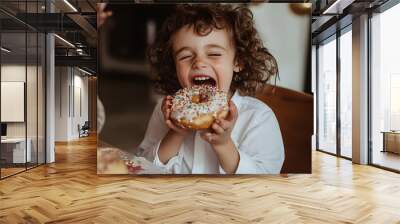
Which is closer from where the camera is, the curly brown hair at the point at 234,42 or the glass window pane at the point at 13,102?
the curly brown hair at the point at 234,42

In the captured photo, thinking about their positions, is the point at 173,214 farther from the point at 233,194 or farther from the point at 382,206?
the point at 382,206

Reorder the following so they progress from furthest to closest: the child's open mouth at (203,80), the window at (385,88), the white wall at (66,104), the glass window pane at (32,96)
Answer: the white wall at (66,104) → the glass window pane at (32,96) → the window at (385,88) → the child's open mouth at (203,80)

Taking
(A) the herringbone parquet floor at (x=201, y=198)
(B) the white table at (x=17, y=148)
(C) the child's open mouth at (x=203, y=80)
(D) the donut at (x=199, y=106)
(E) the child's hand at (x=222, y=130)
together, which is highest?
(C) the child's open mouth at (x=203, y=80)

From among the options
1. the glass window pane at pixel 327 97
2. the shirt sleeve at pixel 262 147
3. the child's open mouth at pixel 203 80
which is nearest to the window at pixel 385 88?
the glass window pane at pixel 327 97

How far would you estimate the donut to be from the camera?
5.85m

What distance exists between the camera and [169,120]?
19.8 feet

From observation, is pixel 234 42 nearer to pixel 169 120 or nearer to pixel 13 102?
pixel 169 120

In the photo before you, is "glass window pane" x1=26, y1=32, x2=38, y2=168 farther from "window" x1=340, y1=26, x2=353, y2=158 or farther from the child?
"window" x1=340, y1=26, x2=353, y2=158

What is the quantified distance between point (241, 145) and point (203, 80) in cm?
120

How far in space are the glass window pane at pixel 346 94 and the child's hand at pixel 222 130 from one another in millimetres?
3870

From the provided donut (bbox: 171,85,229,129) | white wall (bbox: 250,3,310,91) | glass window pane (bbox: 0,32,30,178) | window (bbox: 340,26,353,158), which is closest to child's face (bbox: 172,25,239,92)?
donut (bbox: 171,85,229,129)

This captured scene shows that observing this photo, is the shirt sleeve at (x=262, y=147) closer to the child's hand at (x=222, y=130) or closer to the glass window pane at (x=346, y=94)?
the child's hand at (x=222, y=130)

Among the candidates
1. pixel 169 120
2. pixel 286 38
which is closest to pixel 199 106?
pixel 169 120

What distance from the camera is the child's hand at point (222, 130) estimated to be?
232 inches
